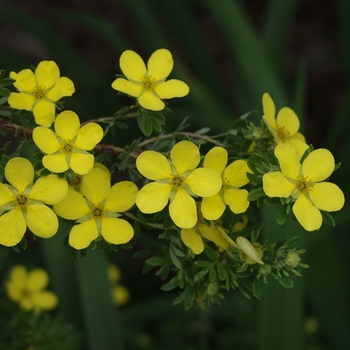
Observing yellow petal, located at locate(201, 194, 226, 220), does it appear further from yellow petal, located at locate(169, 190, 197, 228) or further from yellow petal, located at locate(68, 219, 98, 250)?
yellow petal, located at locate(68, 219, 98, 250)

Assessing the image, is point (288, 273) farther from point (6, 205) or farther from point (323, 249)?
point (323, 249)

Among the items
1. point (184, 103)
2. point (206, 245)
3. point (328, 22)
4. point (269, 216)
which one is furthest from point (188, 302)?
point (328, 22)

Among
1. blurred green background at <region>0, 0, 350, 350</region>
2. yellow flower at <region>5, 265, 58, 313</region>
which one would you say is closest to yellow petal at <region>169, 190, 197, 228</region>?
blurred green background at <region>0, 0, 350, 350</region>

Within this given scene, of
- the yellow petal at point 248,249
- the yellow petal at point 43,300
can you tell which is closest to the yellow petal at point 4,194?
the yellow petal at point 248,249

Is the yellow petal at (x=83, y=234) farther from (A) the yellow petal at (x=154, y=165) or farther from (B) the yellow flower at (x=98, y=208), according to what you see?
(A) the yellow petal at (x=154, y=165)

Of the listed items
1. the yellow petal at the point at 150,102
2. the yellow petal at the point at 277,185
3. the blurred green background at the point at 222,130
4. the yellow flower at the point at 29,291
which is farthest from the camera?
the blurred green background at the point at 222,130
